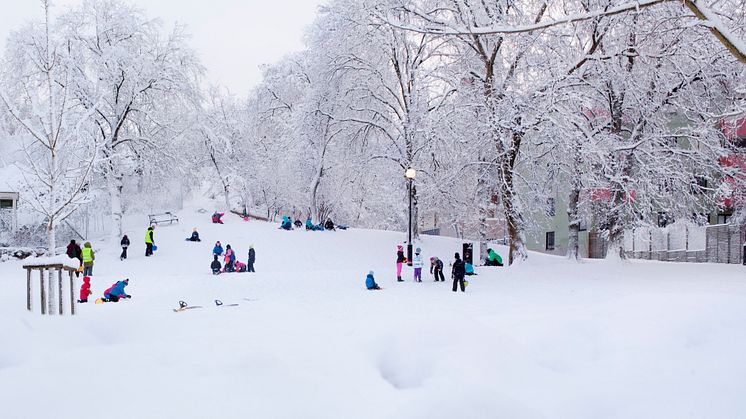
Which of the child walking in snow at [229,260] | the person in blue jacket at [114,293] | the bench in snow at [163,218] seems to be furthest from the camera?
the bench in snow at [163,218]

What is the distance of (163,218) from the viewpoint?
3828 cm

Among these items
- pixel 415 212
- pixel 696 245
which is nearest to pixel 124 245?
pixel 415 212

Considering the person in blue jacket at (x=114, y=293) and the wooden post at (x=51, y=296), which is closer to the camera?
the wooden post at (x=51, y=296)

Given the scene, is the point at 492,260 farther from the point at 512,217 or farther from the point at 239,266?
the point at 239,266

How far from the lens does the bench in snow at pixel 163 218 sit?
34.9 metres

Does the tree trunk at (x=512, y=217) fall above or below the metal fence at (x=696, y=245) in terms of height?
above

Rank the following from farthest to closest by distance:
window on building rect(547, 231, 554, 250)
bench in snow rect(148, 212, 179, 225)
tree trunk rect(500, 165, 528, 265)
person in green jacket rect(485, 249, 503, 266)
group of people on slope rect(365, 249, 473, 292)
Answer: window on building rect(547, 231, 554, 250) → bench in snow rect(148, 212, 179, 225) → person in green jacket rect(485, 249, 503, 266) → tree trunk rect(500, 165, 528, 265) → group of people on slope rect(365, 249, 473, 292)

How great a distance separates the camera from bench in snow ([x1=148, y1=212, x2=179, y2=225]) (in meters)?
34.9

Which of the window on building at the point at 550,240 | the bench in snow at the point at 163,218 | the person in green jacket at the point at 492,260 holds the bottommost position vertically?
the window on building at the point at 550,240

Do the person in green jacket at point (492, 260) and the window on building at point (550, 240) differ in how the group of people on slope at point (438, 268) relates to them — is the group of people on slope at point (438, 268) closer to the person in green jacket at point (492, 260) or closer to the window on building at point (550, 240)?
the person in green jacket at point (492, 260)

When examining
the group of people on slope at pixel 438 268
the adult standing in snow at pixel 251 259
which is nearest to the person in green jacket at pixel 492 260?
the group of people on slope at pixel 438 268

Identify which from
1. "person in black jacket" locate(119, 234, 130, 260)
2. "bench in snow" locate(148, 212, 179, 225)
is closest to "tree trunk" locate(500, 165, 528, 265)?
"person in black jacket" locate(119, 234, 130, 260)

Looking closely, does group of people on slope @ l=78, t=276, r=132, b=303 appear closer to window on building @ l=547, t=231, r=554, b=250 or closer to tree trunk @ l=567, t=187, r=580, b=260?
tree trunk @ l=567, t=187, r=580, b=260

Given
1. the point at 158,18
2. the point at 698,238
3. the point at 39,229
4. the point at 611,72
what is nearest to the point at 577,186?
the point at 611,72
